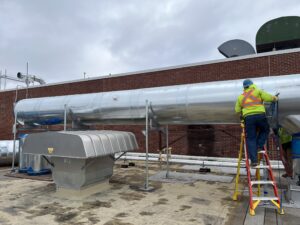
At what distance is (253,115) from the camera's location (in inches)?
223

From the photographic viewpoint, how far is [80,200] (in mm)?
6418

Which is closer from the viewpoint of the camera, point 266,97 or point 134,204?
point 266,97

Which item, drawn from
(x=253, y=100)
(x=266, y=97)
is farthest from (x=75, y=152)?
(x=266, y=97)

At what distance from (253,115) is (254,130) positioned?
337 millimetres

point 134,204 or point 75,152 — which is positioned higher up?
point 75,152

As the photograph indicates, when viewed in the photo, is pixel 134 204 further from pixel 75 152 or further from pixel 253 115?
pixel 253 115

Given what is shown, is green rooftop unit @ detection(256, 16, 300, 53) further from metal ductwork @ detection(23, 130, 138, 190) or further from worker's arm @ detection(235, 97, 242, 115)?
metal ductwork @ detection(23, 130, 138, 190)

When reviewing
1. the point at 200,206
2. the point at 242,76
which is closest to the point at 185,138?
the point at 242,76

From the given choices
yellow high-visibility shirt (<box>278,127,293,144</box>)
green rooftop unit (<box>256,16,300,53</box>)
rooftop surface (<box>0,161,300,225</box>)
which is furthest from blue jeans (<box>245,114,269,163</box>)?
green rooftop unit (<box>256,16,300,53</box>)

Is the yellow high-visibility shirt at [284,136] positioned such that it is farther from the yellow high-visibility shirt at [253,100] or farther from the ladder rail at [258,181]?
the yellow high-visibility shirt at [253,100]

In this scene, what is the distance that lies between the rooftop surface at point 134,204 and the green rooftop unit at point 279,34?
24.0 feet

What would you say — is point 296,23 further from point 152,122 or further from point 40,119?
point 40,119

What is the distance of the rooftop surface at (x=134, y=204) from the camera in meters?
5.00

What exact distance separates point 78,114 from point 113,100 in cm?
141
